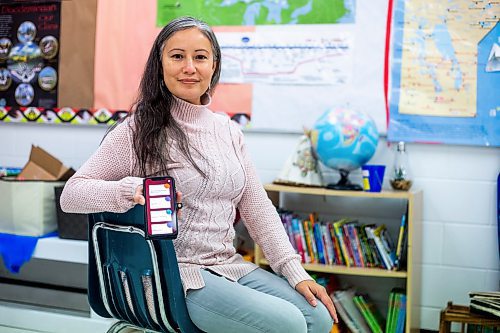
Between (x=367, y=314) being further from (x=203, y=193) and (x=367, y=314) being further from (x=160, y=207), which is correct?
(x=160, y=207)

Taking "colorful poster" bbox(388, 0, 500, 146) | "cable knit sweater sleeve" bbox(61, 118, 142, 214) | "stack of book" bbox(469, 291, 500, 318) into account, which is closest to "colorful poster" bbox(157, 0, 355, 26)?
"colorful poster" bbox(388, 0, 500, 146)

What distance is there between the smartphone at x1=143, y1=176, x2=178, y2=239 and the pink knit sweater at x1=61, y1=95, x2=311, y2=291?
0.16 feet

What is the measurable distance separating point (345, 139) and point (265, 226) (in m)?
0.75

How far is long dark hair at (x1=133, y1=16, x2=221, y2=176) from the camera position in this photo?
1641 millimetres

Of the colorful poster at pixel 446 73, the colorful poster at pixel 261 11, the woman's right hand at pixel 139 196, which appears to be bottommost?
the woman's right hand at pixel 139 196

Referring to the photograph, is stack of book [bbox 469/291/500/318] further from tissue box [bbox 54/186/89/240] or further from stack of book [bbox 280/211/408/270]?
tissue box [bbox 54/186/89/240]

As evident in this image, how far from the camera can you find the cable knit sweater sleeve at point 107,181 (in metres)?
1.52

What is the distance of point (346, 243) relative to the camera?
8.38ft

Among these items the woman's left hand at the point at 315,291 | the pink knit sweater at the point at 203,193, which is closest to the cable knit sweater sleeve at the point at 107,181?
the pink knit sweater at the point at 203,193

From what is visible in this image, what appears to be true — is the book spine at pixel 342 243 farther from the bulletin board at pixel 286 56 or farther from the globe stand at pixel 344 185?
the bulletin board at pixel 286 56

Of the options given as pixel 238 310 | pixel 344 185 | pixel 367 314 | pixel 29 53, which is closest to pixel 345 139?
pixel 344 185

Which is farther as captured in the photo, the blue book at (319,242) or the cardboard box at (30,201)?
the cardboard box at (30,201)

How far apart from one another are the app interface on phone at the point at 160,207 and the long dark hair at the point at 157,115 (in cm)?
17

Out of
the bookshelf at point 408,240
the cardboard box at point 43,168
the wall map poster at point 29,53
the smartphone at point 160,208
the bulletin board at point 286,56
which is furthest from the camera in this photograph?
the wall map poster at point 29,53
